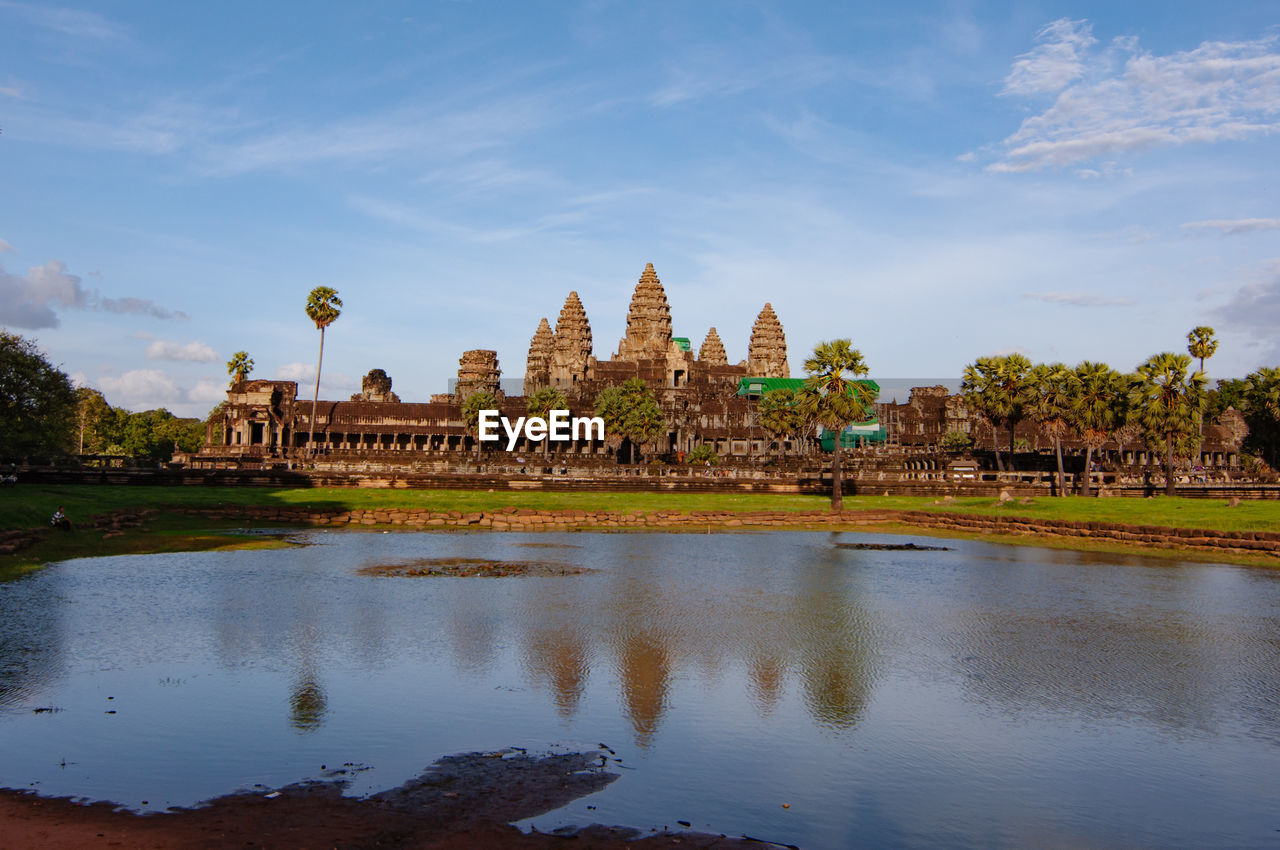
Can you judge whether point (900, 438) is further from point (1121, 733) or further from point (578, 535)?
point (1121, 733)

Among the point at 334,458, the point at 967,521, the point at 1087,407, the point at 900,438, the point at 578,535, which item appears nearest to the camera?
the point at 578,535

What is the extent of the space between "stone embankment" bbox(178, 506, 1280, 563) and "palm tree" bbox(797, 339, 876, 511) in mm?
6604

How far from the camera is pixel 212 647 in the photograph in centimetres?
2130

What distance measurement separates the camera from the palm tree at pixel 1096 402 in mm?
76625

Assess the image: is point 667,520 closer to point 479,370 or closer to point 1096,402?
point 1096,402

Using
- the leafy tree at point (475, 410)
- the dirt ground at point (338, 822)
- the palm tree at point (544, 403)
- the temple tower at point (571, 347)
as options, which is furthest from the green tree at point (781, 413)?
the dirt ground at point (338, 822)

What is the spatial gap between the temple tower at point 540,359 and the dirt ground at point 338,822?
518 feet

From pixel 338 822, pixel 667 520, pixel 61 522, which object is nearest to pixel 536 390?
pixel 667 520

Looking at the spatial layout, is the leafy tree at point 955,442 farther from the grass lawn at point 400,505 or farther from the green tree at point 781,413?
the grass lawn at point 400,505

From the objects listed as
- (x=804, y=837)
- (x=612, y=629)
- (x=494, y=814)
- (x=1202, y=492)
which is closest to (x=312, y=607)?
(x=612, y=629)

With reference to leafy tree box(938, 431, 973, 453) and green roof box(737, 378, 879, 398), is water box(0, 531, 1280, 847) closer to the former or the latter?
leafy tree box(938, 431, 973, 453)

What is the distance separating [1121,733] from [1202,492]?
240 feet

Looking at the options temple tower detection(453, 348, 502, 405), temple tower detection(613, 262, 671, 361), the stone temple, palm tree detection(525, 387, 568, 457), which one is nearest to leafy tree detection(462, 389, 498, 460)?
the stone temple

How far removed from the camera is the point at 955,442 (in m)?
131
